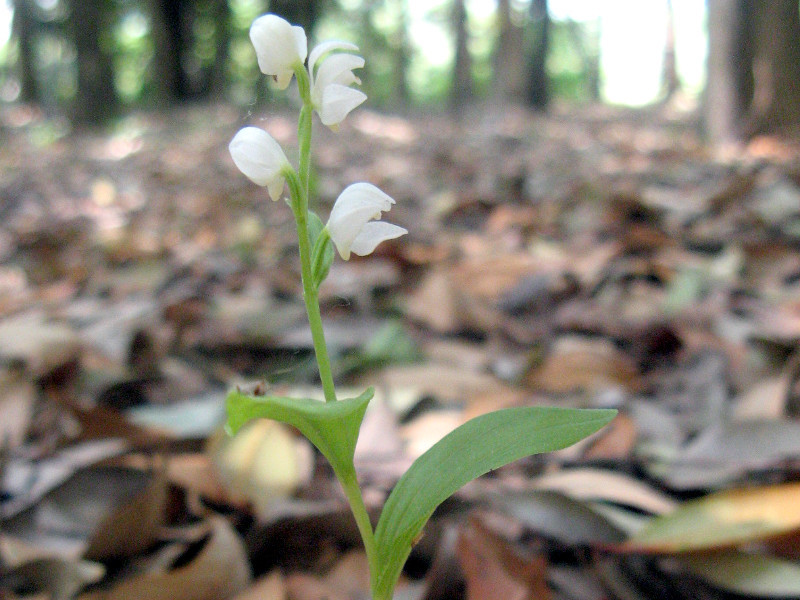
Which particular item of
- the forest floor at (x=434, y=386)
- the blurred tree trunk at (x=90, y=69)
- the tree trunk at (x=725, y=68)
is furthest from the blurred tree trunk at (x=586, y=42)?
the forest floor at (x=434, y=386)

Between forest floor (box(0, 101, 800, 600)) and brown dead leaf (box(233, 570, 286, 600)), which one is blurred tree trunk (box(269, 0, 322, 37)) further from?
brown dead leaf (box(233, 570, 286, 600))

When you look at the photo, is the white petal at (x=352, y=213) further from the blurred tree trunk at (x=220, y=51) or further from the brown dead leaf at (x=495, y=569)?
the blurred tree trunk at (x=220, y=51)

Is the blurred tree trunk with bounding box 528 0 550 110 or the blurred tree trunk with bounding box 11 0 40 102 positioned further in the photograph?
the blurred tree trunk with bounding box 11 0 40 102

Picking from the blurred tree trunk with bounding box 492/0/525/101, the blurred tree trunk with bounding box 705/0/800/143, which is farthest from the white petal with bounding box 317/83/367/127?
the blurred tree trunk with bounding box 492/0/525/101

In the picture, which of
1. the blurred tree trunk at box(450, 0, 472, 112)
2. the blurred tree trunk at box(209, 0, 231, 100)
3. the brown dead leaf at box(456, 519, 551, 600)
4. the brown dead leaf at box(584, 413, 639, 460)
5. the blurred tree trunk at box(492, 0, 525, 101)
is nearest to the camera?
the brown dead leaf at box(456, 519, 551, 600)

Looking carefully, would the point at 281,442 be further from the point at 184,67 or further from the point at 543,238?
the point at 184,67

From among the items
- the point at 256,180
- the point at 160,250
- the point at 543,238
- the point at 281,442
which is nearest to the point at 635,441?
the point at 281,442

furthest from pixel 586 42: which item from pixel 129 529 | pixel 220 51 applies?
pixel 129 529

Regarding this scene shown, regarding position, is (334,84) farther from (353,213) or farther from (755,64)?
(755,64)
